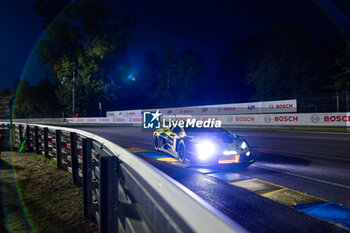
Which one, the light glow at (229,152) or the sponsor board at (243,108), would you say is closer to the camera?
the light glow at (229,152)

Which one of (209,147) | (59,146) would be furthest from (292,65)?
(59,146)

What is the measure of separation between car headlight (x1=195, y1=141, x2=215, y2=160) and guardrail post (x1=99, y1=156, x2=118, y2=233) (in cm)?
422

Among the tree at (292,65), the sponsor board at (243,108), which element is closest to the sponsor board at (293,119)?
the sponsor board at (243,108)

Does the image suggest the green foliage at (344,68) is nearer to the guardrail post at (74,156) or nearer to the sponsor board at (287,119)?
the sponsor board at (287,119)

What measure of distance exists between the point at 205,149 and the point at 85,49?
128 feet

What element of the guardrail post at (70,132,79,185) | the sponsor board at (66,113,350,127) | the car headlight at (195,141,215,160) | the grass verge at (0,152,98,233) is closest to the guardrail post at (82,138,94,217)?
the grass verge at (0,152,98,233)

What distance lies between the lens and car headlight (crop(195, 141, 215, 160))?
642 centimetres

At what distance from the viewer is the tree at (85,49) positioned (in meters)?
39.8

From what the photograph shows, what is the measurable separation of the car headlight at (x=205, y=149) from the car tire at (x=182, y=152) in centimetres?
61

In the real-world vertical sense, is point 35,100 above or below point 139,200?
above

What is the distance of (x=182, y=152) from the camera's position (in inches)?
288

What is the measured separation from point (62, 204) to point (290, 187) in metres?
4.34

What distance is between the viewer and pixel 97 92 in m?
40.3

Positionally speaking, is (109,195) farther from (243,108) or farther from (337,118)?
(243,108)
